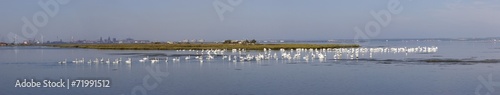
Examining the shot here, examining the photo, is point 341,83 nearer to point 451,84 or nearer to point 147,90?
point 451,84

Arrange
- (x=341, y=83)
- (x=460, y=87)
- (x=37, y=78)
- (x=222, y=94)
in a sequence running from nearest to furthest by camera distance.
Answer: (x=222, y=94) < (x=460, y=87) < (x=341, y=83) < (x=37, y=78)

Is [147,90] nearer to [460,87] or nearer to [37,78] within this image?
[37,78]

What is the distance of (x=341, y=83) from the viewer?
1877cm

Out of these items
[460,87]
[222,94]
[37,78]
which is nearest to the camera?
[222,94]

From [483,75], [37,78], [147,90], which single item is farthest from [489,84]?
[37,78]

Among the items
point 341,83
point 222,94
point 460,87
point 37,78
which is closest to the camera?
point 222,94

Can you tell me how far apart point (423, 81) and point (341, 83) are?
109 inches

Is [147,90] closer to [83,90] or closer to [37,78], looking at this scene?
[83,90]

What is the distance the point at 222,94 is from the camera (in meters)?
15.9

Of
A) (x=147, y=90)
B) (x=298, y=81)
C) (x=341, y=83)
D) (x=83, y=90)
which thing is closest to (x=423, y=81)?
(x=341, y=83)

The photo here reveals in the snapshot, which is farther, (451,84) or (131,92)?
(451,84)

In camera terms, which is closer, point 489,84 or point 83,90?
point 83,90

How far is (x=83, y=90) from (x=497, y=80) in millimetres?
12736

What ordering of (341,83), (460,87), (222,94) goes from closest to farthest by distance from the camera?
1. (222,94)
2. (460,87)
3. (341,83)
